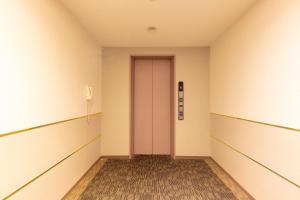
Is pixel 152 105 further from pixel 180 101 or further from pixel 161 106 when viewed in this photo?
pixel 180 101

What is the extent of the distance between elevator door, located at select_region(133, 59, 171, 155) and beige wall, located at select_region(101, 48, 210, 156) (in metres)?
0.42

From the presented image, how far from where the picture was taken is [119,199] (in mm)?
2945

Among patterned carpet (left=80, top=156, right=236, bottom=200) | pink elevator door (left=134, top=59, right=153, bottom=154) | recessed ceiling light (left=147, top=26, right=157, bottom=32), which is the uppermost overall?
recessed ceiling light (left=147, top=26, right=157, bottom=32)

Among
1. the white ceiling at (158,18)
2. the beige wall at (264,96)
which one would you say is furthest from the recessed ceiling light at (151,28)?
the beige wall at (264,96)

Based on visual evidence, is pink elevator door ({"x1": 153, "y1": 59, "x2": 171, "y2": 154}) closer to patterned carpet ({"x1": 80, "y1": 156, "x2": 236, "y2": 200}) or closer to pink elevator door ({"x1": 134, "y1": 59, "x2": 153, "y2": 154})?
pink elevator door ({"x1": 134, "y1": 59, "x2": 153, "y2": 154})

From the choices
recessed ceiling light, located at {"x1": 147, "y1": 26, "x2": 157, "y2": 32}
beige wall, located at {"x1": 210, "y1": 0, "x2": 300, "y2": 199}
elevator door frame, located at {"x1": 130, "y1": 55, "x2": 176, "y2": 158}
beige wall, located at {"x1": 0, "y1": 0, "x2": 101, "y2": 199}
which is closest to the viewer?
beige wall, located at {"x1": 0, "y1": 0, "x2": 101, "y2": 199}

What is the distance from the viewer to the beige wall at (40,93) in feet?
5.82

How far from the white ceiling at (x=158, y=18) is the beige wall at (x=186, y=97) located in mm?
520

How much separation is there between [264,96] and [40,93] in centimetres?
258

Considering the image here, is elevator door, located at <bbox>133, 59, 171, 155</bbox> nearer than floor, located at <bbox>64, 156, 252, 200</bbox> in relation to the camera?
No

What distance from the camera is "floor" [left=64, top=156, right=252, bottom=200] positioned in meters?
3.06

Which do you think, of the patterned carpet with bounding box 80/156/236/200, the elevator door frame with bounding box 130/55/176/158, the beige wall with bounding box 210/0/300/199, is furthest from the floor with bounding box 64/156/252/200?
the elevator door frame with bounding box 130/55/176/158

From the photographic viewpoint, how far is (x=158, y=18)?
3.29 m

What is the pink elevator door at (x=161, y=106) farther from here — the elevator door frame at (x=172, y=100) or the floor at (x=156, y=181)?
the floor at (x=156, y=181)
